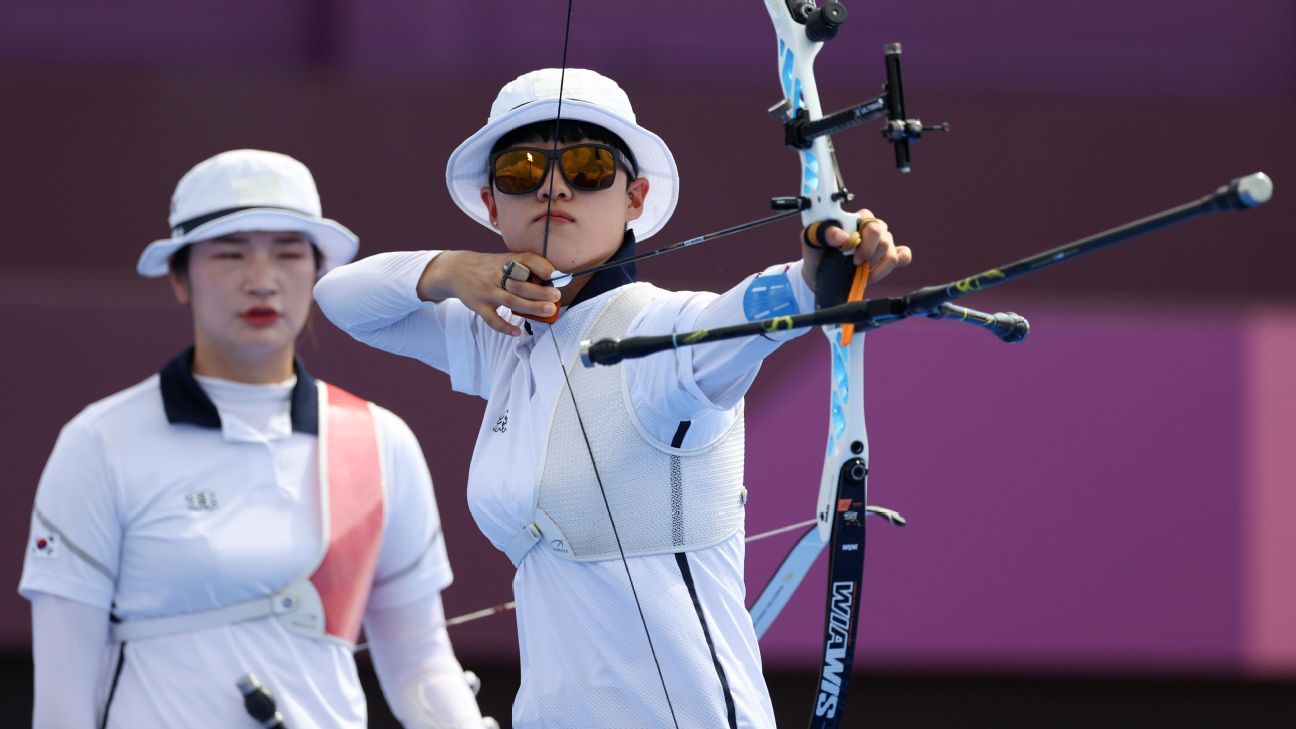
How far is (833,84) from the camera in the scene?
4.11 meters

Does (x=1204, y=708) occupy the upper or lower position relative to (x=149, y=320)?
lower

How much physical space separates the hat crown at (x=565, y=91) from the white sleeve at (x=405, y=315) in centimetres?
20

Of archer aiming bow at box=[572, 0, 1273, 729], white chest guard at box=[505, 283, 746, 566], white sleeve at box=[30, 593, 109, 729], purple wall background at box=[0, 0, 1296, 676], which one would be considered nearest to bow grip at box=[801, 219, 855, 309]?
archer aiming bow at box=[572, 0, 1273, 729]

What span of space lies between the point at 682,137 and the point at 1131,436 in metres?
1.32

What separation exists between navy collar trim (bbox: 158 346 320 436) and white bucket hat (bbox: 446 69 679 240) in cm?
57

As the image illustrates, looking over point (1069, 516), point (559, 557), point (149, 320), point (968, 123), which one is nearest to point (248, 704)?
point (559, 557)

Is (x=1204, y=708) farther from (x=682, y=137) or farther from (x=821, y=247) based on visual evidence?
(x=821, y=247)

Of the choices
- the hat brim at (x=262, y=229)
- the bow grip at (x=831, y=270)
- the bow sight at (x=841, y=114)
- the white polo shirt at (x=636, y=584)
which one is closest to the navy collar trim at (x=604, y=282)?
the white polo shirt at (x=636, y=584)

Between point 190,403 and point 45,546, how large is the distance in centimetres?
27

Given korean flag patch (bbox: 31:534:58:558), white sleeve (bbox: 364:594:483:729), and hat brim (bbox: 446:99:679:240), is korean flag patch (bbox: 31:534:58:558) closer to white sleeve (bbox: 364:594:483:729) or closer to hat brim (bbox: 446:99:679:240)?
white sleeve (bbox: 364:594:483:729)

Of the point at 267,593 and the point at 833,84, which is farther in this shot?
the point at 833,84

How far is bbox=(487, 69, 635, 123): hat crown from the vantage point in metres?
1.67

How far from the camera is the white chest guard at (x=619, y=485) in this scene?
157cm

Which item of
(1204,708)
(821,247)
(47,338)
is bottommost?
(1204,708)
